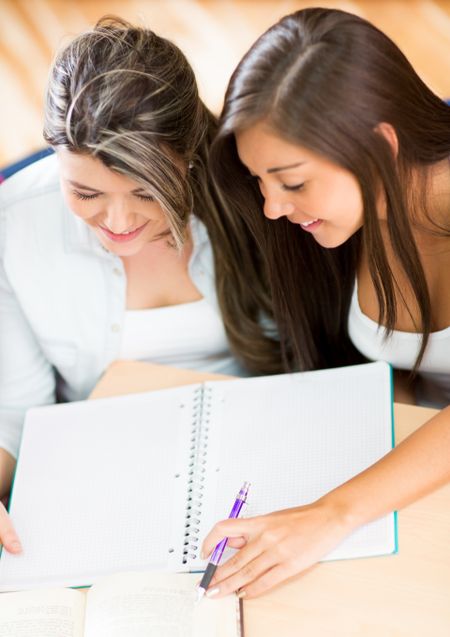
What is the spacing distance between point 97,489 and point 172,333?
359 mm

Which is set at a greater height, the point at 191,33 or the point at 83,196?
the point at 191,33

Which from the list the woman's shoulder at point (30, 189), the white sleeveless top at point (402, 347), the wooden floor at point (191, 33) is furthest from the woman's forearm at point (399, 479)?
the wooden floor at point (191, 33)

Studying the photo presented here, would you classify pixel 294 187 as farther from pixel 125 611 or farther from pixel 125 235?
pixel 125 611

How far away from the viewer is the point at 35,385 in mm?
1512

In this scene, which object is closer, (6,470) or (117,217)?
(117,217)

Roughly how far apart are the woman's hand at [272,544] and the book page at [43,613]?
0.17 meters

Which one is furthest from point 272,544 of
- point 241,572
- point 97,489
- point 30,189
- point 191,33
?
point 191,33

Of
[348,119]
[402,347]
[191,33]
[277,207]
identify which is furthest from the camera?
[191,33]

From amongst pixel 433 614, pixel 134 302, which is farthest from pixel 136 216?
pixel 433 614

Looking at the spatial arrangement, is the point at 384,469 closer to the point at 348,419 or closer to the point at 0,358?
the point at 348,419

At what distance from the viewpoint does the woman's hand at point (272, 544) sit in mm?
1080

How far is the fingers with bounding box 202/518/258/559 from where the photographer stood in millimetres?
1097

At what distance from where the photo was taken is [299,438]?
1.25 meters

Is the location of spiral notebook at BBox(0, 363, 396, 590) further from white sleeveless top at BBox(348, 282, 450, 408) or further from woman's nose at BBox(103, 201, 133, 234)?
woman's nose at BBox(103, 201, 133, 234)
